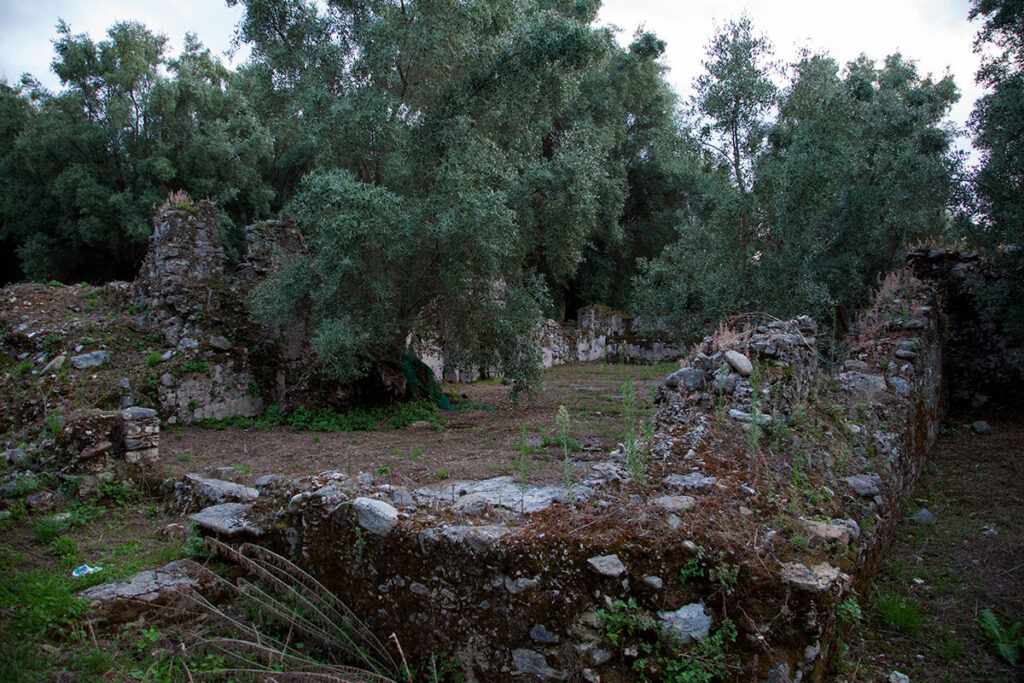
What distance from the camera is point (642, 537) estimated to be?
292cm

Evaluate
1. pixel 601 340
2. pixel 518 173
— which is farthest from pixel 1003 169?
pixel 601 340

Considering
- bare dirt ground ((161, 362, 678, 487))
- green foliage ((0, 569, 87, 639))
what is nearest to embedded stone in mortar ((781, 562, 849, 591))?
bare dirt ground ((161, 362, 678, 487))

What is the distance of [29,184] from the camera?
1897 centimetres

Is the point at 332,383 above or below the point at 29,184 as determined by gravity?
below

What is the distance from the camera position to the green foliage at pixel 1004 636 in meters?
3.28

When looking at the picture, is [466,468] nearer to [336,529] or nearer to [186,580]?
[336,529]

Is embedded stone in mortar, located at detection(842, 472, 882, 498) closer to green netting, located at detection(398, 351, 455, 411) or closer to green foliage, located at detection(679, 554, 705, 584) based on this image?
green foliage, located at detection(679, 554, 705, 584)

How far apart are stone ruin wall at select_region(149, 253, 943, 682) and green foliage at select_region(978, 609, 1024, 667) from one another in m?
0.62

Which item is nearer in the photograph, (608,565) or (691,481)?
(608,565)

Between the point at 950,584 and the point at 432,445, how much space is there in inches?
198

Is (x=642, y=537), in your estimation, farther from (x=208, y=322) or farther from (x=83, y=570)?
(x=208, y=322)

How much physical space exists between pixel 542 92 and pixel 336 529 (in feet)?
27.3

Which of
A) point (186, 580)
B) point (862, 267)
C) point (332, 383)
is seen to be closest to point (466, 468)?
point (186, 580)

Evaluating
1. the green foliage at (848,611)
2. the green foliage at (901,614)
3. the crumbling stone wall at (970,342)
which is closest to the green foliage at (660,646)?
the green foliage at (848,611)
